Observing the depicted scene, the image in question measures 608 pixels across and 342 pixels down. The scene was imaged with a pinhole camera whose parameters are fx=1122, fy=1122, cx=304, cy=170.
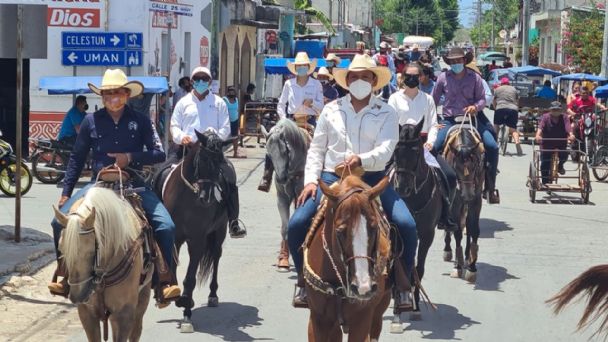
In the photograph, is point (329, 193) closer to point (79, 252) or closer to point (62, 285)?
point (79, 252)

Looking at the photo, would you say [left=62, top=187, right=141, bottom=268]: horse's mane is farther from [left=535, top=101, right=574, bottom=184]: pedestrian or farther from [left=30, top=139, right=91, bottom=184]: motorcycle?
[left=535, top=101, right=574, bottom=184]: pedestrian

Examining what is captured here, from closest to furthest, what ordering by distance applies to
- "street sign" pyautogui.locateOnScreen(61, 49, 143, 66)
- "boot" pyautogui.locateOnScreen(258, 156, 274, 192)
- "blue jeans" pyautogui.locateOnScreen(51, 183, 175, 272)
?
"blue jeans" pyautogui.locateOnScreen(51, 183, 175, 272)
"boot" pyautogui.locateOnScreen(258, 156, 274, 192)
"street sign" pyautogui.locateOnScreen(61, 49, 143, 66)

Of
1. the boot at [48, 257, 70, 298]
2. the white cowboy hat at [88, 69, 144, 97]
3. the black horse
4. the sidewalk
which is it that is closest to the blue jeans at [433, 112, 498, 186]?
the black horse

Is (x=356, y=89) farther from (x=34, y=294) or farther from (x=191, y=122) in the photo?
(x=34, y=294)

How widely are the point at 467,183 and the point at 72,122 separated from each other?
10.5 metres

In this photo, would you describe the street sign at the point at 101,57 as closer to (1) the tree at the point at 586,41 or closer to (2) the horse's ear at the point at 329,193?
(2) the horse's ear at the point at 329,193

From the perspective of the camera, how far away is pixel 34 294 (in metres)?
12.5

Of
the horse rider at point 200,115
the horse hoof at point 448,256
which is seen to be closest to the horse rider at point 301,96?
the horse hoof at point 448,256

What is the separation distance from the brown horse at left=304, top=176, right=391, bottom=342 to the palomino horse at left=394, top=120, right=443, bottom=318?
2.79 metres

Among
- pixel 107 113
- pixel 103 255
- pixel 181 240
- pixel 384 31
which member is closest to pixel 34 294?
pixel 181 240

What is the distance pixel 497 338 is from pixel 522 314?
1.13m

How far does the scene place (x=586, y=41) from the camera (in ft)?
133

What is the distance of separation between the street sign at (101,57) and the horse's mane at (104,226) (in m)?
16.8

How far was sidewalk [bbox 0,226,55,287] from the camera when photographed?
13.3m
